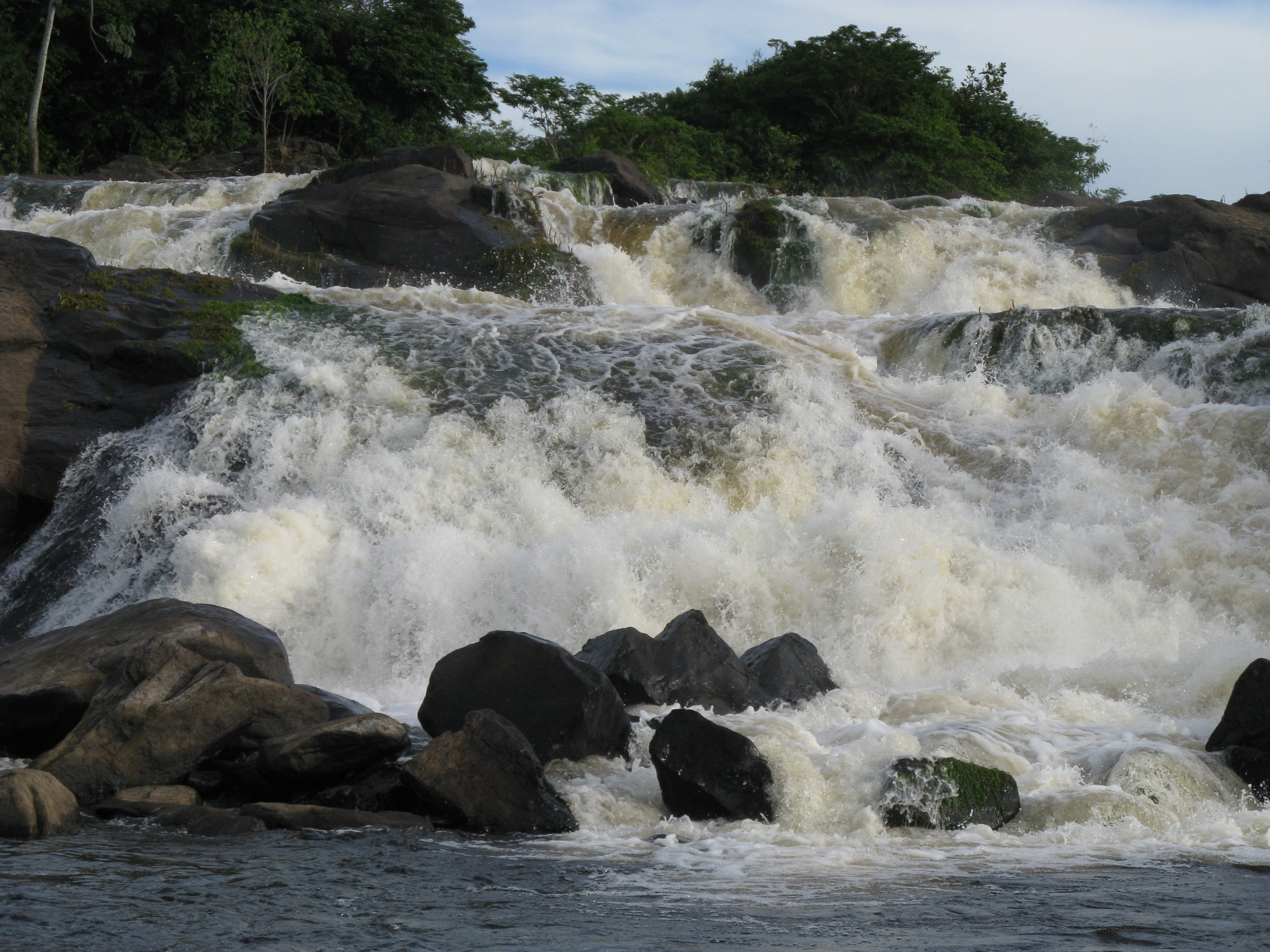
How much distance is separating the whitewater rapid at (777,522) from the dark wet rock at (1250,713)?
22 centimetres

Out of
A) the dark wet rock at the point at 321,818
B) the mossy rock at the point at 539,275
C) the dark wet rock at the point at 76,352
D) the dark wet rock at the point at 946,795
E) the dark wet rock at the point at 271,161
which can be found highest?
the dark wet rock at the point at 271,161

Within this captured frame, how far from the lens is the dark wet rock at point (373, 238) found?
17.0 metres

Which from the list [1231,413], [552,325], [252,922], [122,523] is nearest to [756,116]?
[552,325]

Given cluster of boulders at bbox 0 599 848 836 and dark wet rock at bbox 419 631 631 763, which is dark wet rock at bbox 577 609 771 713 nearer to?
cluster of boulders at bbox 0 599 848 836

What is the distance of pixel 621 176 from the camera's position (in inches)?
899

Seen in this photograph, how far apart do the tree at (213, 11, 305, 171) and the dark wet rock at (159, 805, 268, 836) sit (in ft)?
78.1

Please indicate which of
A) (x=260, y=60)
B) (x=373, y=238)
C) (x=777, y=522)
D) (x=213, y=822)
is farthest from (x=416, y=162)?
(x=213, y=822)

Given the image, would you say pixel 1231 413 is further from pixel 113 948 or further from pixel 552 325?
pixel 113 948

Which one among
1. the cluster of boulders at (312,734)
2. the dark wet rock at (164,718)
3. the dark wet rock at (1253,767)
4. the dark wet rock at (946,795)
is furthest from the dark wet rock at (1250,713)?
the dark wet rock at (164,718)

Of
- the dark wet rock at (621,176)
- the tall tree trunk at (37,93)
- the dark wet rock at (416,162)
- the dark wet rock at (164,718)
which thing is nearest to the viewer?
the dark wet rock at (164,718)

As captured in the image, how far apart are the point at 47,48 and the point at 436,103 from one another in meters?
9.68

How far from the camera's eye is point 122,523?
11.0 m

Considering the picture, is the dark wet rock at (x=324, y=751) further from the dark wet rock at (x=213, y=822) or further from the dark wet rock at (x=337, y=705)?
the dark wet rock at (x=337, y=705)

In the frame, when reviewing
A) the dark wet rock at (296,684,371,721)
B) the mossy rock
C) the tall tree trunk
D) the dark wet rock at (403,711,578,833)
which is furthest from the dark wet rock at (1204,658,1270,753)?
the tall tree trunk
